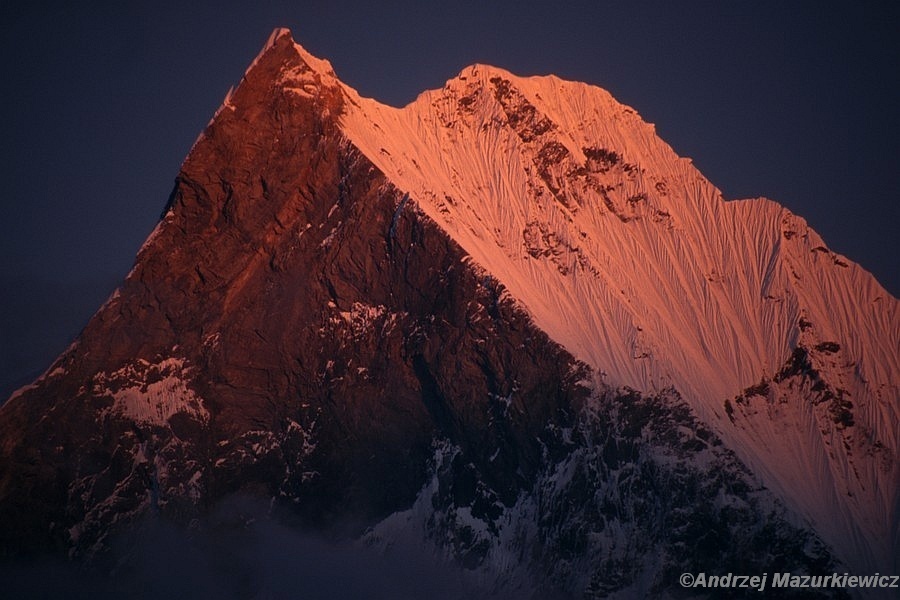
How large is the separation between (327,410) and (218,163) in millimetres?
28475

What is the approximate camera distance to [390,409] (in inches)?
7426

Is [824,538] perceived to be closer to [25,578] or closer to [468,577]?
[468,577]

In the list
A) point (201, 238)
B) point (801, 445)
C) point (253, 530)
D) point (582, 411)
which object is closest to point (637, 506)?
point (582, 411)

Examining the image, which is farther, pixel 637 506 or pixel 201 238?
pixel 201 238

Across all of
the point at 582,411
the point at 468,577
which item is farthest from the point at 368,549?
the point at 582,411

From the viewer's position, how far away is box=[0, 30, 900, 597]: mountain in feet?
588

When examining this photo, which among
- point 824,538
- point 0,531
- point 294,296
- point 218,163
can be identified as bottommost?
point 824,538

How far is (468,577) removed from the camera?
18138 cm

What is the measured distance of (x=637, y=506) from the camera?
178500 mm

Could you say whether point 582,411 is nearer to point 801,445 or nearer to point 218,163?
point 801,445

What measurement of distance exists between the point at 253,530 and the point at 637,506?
1530 inches

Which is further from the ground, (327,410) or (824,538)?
(327,410)

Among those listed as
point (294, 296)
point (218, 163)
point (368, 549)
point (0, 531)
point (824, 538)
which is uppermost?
point (218, 163)

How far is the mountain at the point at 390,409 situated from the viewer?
179250 mm
